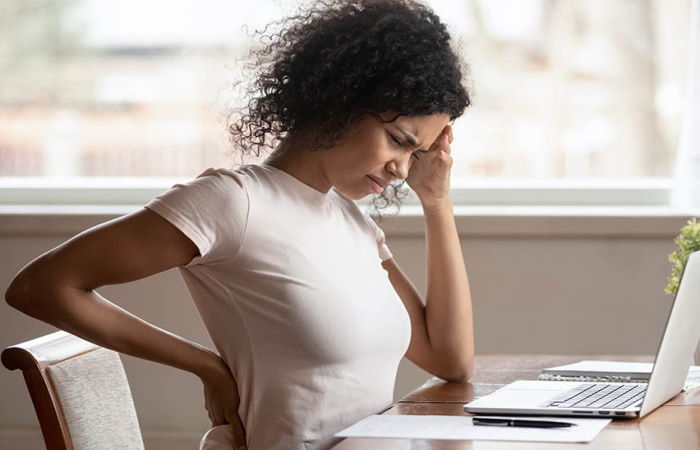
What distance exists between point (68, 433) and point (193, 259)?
30cm

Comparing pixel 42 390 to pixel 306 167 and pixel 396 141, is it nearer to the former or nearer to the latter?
pixel 306 167

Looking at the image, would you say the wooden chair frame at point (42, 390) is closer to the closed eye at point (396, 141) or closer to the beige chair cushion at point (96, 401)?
the beige chair cushion at point (96, 401)

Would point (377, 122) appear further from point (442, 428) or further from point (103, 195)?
point (103, 195)

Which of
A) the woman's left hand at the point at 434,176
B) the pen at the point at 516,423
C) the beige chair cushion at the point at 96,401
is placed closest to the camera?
the pen at the point at 516,423

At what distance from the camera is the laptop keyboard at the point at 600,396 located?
5.03 feet

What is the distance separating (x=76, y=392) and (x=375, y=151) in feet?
1.88

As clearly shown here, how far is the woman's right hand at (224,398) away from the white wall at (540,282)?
5.33ft

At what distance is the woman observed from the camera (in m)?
1.46

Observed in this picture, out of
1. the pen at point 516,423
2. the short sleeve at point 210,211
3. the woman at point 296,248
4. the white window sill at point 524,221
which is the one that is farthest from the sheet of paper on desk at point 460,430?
the white window sill at point 524,221

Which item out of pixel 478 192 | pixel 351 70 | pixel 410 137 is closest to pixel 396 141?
pixel 410 137

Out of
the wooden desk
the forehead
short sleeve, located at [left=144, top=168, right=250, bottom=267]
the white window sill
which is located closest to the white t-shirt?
short sleeve, located at [left=144, top=168, right=250, bottom=267]

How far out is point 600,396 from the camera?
1623mm

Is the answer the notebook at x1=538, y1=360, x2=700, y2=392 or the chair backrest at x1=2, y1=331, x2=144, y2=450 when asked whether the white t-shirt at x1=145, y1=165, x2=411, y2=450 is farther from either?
the notebook at x1=538, y1=360, x2=700, y2=392

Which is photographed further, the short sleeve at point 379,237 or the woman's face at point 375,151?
the short sleeve at point 379,237
